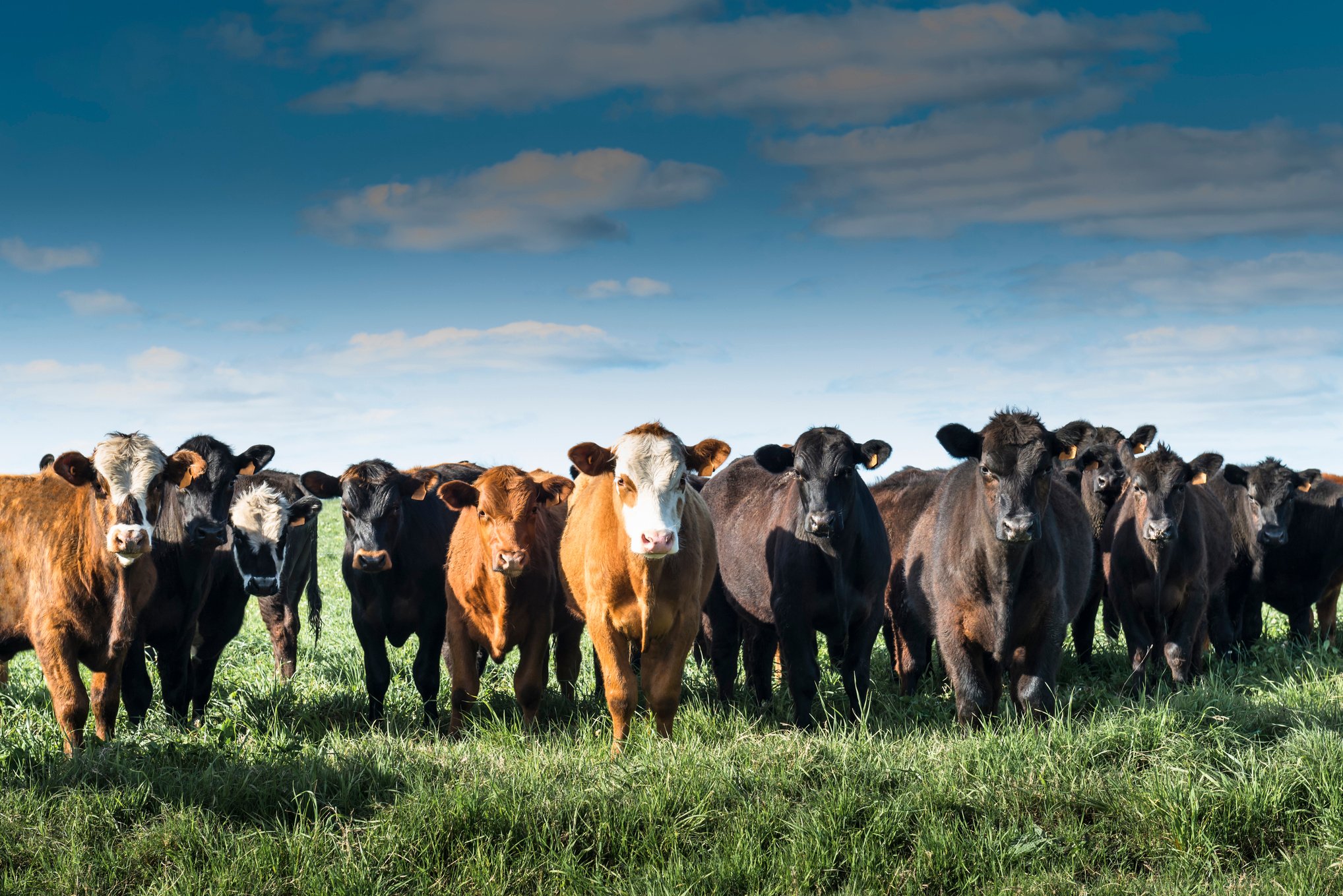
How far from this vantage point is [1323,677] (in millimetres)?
10906

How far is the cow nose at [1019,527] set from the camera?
7.59 m

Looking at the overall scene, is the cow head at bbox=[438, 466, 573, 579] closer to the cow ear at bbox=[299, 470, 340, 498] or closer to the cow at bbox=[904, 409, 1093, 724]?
the cow ear at bbox=[299, 470, 340, 498]

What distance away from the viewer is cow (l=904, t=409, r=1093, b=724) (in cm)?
794

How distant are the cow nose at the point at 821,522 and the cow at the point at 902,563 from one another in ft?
5.61

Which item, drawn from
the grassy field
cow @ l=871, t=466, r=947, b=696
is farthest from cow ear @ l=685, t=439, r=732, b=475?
cow @ l=871, t=466, r=947, b=696

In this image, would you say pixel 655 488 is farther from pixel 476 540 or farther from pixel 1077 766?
pixel 1077 766

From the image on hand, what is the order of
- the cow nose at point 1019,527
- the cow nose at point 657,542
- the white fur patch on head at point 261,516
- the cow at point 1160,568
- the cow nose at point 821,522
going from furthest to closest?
the cow at point 1160,568 < the white fur patch on head at point 261,516 < the cow nose at point 821,522 < the cow nose at point 1019,527 < the cow nose at point 657,542

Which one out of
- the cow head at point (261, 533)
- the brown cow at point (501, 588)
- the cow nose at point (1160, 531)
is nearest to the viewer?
the brown cow at point (501, 588)

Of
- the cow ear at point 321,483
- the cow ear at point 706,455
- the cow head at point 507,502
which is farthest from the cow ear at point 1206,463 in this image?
the cow ear at point 321,483

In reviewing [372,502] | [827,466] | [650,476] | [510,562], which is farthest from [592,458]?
[372,502]

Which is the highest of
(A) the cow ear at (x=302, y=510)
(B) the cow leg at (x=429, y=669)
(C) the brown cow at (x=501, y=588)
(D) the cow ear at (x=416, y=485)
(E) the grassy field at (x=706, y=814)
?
(D) the cow ear at (x=416, y=485)

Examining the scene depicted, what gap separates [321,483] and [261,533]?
0.73 metres

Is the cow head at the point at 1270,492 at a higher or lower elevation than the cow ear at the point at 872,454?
lower

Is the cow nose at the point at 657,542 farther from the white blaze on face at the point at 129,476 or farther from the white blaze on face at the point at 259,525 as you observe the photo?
the white blaze on face at the point at 259,525
